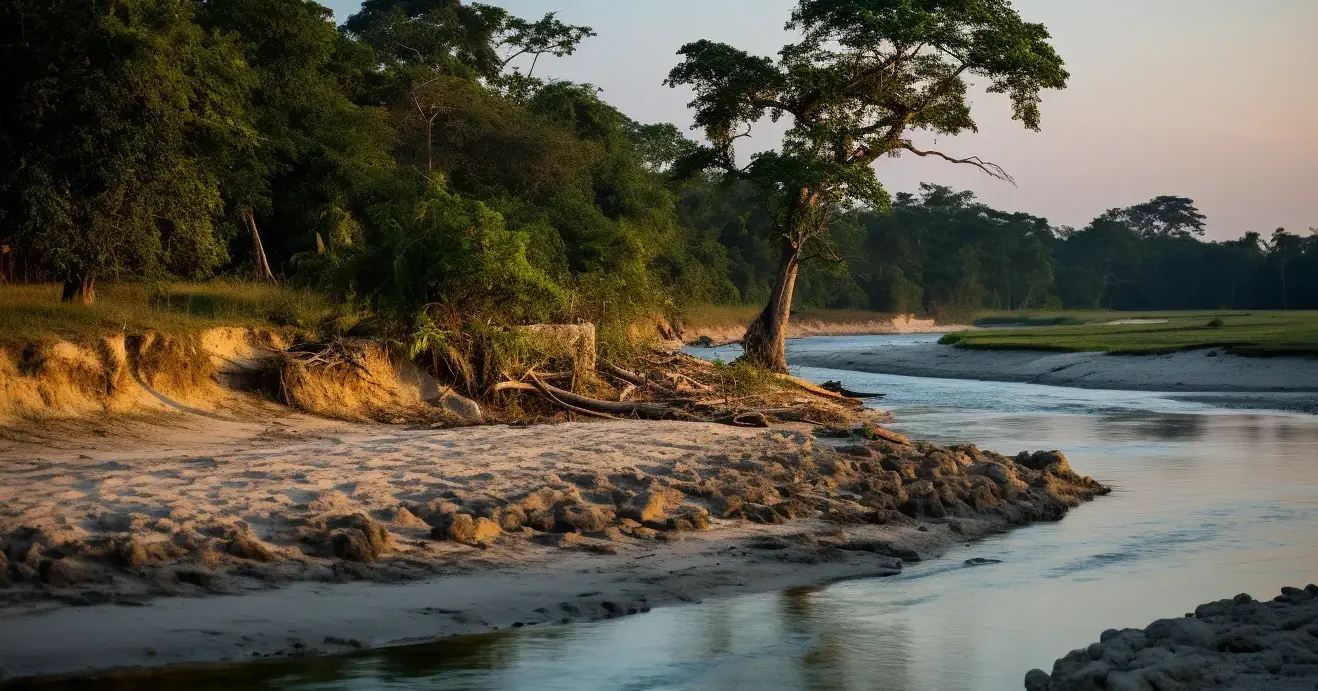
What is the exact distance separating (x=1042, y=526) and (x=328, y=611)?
798 cm

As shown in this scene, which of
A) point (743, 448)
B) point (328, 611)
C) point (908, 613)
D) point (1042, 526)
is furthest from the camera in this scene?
point (743, 448)

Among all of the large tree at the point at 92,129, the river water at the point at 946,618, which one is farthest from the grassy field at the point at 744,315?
the river water at the point at 946,618

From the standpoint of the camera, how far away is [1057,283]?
129500mm

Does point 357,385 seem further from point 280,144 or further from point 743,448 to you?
point 280,144

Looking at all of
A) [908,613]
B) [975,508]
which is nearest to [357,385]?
[975,508]

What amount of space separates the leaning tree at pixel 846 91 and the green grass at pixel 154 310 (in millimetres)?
12566

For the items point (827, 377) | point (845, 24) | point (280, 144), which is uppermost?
point (845, 24)

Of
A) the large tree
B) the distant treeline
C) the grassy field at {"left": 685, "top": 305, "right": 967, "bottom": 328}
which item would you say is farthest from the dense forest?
the distant treeline

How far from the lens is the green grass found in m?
14.3

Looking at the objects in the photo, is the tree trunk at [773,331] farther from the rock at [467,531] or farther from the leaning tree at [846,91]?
the rock at [467,531]

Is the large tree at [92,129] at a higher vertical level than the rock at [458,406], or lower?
higher

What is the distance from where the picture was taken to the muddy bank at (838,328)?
3219 inches

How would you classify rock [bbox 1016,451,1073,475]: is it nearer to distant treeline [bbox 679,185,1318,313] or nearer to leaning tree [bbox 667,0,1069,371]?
leaning tree [bbox 667,0,1069,371]

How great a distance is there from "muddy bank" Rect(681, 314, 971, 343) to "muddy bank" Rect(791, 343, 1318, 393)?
29332 millimetres
